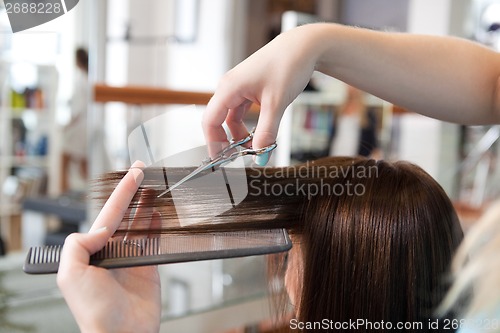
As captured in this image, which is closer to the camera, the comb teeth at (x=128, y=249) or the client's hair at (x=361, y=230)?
the comb teeth at (x=128, y=249)

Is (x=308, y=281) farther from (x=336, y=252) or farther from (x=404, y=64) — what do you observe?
(x=404, y=64)

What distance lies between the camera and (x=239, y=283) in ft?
6.36

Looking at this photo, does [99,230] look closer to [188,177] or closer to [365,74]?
[188,177]

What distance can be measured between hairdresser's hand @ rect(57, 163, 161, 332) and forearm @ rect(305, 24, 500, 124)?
297 millimetres

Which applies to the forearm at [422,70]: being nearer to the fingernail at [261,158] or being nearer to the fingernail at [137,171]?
the fingernail at [261,158]

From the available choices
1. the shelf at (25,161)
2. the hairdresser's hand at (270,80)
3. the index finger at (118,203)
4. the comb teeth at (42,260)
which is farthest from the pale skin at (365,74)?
the shelf at (25,161)

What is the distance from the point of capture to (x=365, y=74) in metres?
0.76

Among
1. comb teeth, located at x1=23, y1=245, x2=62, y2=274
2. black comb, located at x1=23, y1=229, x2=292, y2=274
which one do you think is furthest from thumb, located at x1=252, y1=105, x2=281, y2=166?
comb teeth, located at x1=23, y1=245, x2=62, y2=274

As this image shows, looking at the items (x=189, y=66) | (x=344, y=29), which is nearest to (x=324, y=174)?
(x=344, y=29)

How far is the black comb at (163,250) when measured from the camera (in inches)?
24.7

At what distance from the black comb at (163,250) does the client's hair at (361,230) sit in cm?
6

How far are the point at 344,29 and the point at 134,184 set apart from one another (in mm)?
310

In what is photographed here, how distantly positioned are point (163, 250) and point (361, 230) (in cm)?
29

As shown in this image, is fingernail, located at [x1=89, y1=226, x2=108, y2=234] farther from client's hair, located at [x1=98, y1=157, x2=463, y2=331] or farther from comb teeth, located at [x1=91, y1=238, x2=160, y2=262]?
client's hair, located at [x1=98, y1=157, x2=463, y2=331]
